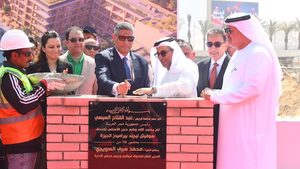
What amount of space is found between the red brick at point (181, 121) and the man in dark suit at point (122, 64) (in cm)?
69

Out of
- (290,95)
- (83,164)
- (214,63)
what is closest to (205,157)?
(83,164)

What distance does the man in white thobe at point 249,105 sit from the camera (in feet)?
11.2

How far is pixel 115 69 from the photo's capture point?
3.98 metres

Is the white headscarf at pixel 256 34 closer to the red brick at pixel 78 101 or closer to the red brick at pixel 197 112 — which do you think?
the red brick at pixel 197 112

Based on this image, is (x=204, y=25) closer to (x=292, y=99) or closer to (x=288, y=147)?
(x=292, y=99)

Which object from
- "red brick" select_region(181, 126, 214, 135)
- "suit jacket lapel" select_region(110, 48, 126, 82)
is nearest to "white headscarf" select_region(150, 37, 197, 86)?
"suit jacket lapel" select_region(110, 48, 126, 82)

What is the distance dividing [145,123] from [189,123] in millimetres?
316

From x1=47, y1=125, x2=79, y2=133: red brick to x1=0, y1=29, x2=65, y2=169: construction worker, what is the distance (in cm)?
20

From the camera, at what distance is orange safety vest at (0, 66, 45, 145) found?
130 inches

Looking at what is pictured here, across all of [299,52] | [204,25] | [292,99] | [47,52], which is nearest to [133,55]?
[47,52]

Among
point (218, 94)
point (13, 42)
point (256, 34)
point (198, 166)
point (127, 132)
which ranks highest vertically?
point (256, 34)

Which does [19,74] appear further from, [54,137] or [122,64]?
[122,64]

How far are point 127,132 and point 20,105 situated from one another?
779 mm

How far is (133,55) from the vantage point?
4121mm
